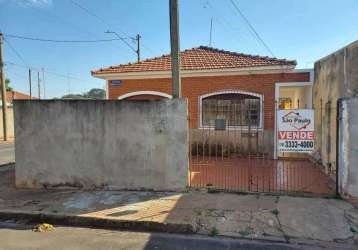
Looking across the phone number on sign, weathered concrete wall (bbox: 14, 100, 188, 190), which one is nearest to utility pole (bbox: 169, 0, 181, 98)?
weathered concrete wall (bbox: 14, 100, 188, 190)

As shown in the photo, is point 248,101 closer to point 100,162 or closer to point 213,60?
point 213,60

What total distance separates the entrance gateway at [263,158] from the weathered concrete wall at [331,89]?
2.30ft

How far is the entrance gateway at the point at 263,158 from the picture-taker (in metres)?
6.82

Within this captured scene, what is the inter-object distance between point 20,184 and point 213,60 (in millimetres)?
8904

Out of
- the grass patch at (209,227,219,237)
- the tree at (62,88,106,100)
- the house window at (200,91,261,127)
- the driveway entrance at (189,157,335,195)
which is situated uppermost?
the tree at (62,88,106,100)

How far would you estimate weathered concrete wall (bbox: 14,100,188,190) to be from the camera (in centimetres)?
684

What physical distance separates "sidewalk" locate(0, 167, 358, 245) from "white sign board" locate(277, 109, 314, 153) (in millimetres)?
1184

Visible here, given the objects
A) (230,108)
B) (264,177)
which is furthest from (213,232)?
(230,108)

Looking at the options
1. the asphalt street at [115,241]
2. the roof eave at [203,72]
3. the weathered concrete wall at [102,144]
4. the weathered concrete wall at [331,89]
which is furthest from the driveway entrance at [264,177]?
the roof eave at [203,72]

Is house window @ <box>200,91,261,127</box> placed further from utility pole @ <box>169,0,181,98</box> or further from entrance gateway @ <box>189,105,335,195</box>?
utility pole @ <box>169,0,181,98</box>

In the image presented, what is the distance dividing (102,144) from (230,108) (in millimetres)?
6414

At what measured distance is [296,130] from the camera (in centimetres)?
680

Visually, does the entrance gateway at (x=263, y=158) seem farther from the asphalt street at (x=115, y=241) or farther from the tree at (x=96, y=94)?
the tree at (x=96, y=94)

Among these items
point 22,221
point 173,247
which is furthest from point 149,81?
point 173,247
